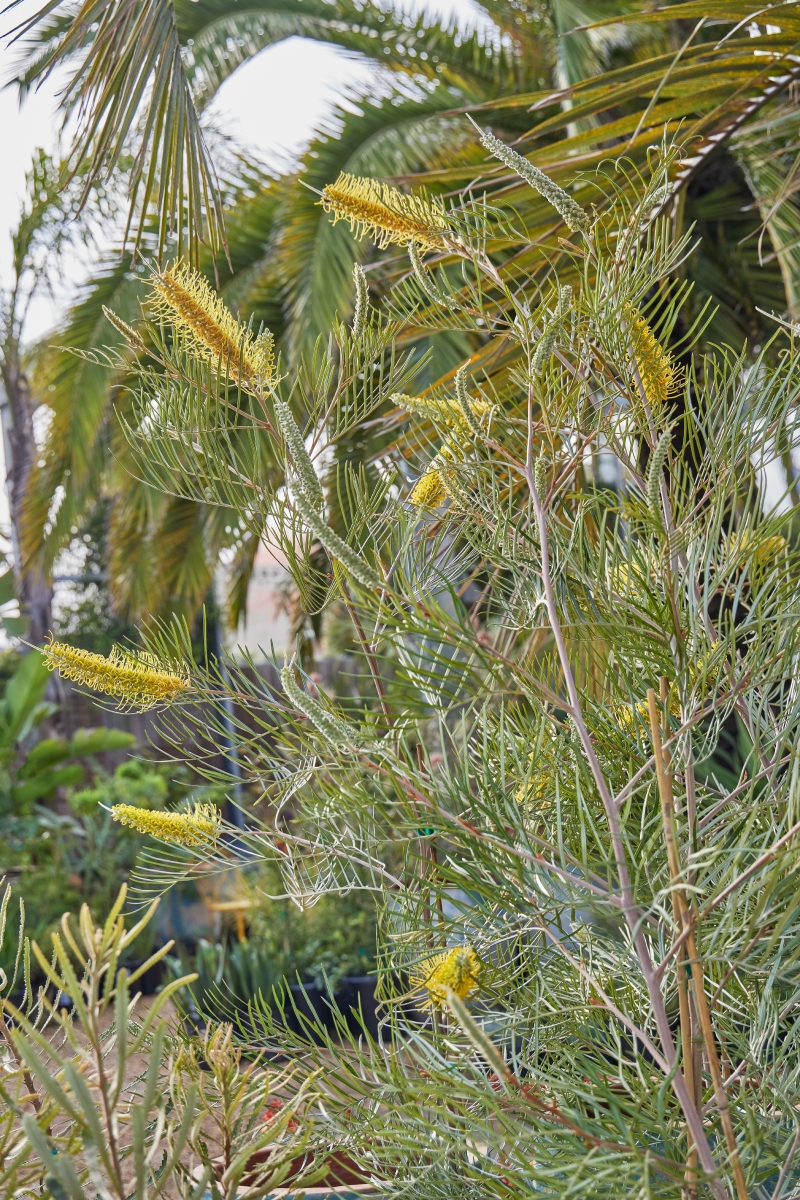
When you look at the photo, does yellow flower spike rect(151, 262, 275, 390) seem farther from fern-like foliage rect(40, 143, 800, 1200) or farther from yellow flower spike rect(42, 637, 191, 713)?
yellow flower spike rect(42, 637, 191, 713)

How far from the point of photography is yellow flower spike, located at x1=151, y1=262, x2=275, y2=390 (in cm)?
67

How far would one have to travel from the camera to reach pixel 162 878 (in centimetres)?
74

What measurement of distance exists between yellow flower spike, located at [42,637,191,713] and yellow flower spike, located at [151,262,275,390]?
0.21m

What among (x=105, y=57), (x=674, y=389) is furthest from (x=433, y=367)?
(x=674, y=389)

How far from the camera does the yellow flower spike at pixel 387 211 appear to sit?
640 mm

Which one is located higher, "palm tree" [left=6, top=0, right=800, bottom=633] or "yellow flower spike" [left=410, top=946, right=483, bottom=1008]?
"palm tree" [left=6, top=0, right=800, bottom=633]

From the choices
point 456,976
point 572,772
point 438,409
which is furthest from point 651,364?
point 456,976

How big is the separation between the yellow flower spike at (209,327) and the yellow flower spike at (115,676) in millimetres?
209

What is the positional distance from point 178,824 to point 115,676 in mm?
104

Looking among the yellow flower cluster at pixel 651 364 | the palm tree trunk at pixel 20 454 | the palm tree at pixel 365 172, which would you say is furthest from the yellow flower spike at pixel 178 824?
the palm tree trunk at pixel 20 454

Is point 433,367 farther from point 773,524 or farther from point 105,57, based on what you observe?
point 773,524

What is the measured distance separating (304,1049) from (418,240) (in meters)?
0.57

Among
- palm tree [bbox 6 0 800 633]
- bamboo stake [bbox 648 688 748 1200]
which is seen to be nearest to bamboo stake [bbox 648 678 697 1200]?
bamboo stake [bbox 648 688 748 1200]

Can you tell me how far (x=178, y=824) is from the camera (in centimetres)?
65
